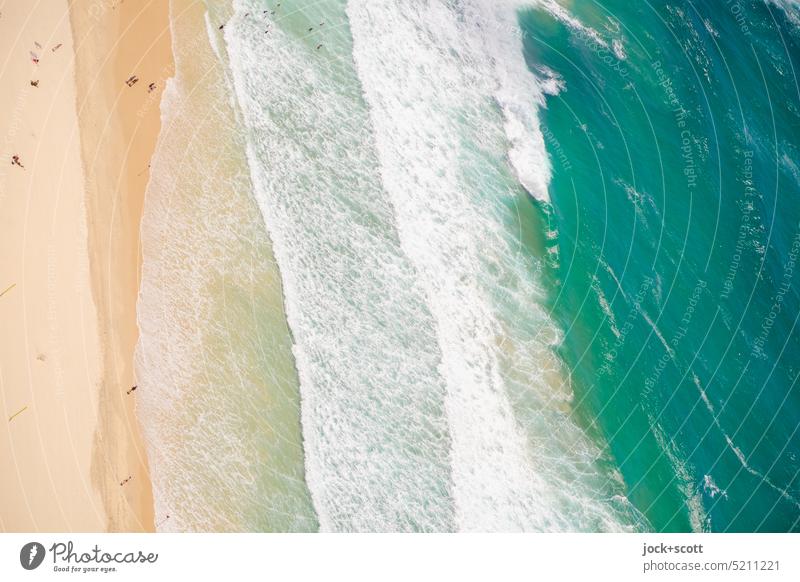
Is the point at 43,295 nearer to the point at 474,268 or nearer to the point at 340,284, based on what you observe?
the point at 340,284

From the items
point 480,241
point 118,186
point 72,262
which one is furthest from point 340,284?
point 72,262

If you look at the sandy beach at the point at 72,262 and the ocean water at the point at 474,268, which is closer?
the sandy beach at the point at 72,262

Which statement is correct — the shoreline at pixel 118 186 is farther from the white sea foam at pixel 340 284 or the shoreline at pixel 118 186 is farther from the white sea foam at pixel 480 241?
the white sea foam at pixel 480 241

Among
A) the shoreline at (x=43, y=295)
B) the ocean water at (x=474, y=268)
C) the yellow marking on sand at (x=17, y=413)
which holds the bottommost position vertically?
the yellow marking on sand at (x=17, y=413)

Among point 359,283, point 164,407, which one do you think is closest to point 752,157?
point 359,283

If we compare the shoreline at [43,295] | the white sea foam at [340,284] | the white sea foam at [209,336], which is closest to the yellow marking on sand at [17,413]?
the shoreline at [43,295]

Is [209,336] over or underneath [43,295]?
over

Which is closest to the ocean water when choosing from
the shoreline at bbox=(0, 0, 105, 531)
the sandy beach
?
the sandy beach
